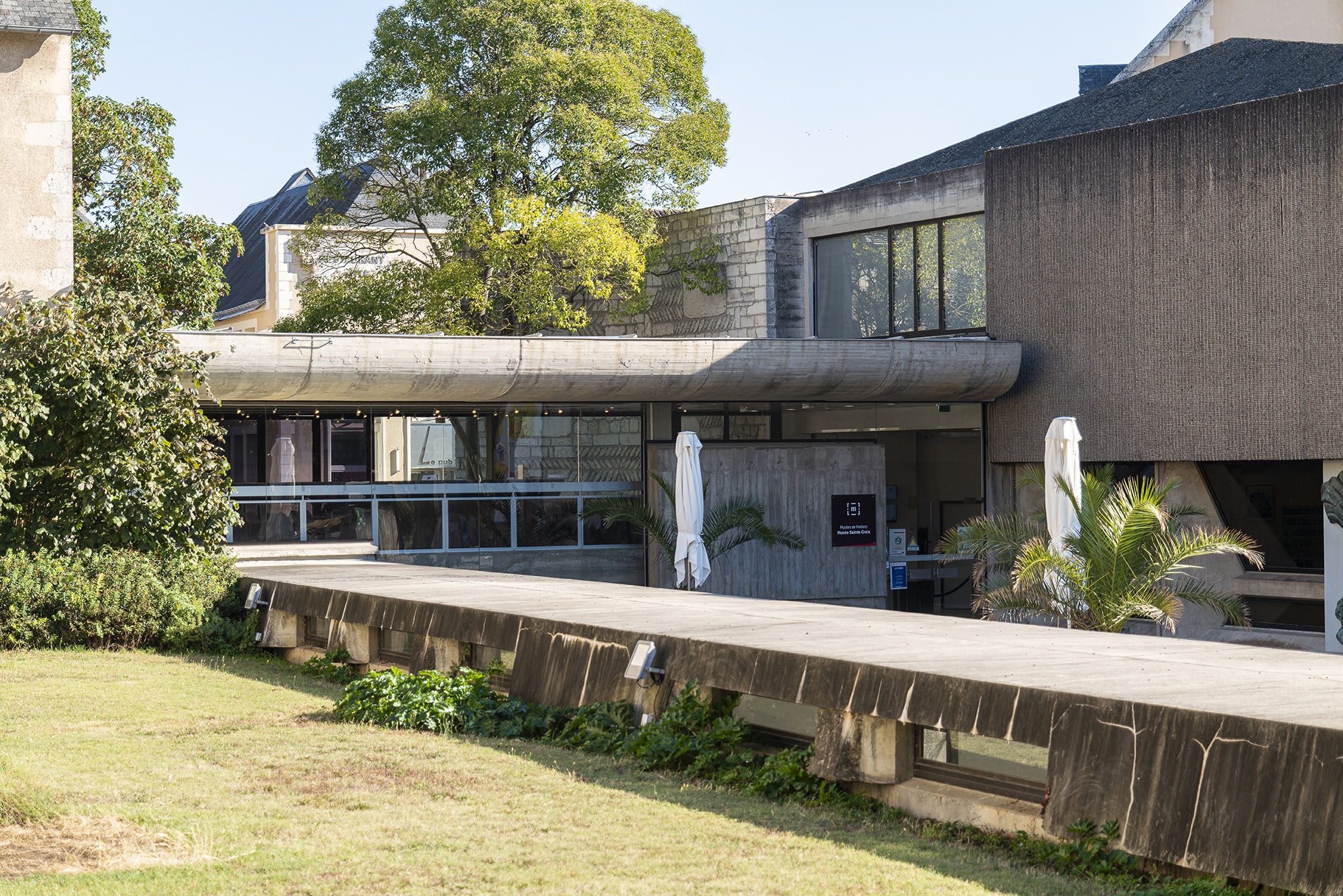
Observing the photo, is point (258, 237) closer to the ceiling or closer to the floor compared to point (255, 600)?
closer to the ceiling

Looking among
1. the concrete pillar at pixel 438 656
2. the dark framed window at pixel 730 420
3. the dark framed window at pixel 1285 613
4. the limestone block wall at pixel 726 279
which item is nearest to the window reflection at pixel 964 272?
the dark framed window at pixel 730 420

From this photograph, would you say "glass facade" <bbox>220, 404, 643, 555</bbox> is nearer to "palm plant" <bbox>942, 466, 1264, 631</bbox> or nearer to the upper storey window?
the upper storey window

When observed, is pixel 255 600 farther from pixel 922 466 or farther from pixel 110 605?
pixel 922 466

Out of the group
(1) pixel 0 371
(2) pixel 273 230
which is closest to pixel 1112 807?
(1) pixel 0 371

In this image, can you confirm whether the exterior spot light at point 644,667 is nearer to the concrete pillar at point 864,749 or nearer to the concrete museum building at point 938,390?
the concrete pillar at point 864,749

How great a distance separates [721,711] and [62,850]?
12.4ft

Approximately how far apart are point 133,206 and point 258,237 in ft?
93.0

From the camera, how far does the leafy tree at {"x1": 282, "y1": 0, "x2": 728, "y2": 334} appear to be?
2923 cm

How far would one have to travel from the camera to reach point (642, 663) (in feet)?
30.3

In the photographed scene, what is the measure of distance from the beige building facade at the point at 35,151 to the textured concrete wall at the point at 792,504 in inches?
332

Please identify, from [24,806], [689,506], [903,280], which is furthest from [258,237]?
[24,806]

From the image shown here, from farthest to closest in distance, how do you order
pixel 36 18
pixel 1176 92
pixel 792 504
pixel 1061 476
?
pixel 1176 92 → pixel 792 504 → pixel 36 18 → pixel 1061 476

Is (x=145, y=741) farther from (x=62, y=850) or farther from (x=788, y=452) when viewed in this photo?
(x=788, y=452)

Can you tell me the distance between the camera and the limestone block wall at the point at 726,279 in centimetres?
2712
